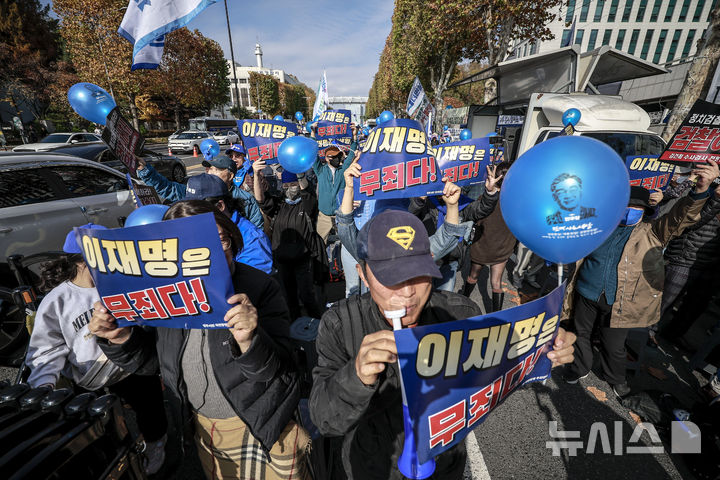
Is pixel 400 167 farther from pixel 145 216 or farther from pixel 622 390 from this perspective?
pixel 622 390

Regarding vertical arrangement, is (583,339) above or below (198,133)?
below

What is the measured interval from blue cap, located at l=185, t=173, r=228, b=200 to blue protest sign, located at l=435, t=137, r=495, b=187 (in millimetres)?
2242

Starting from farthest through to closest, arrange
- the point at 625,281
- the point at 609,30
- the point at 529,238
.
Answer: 1. the point at 609,30
2. the point at 625,281
3. the point at 529,238

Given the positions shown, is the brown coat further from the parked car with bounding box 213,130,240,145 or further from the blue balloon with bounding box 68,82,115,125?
the parked car with bounding box 213,130,240,145

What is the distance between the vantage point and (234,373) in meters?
1.47

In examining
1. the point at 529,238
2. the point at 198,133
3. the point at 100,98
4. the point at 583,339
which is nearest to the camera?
the point at 529,238

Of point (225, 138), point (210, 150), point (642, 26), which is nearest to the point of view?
point (210, 150)

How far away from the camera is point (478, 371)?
1.13 meters

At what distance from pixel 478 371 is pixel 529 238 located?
82cm

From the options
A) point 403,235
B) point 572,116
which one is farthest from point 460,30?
point 403,235

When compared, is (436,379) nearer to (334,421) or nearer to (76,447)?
(334,421)

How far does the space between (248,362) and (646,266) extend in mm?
3154

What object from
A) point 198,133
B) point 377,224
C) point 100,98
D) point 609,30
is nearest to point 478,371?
point 377,224

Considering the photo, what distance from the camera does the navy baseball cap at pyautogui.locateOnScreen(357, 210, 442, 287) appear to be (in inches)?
48.5
